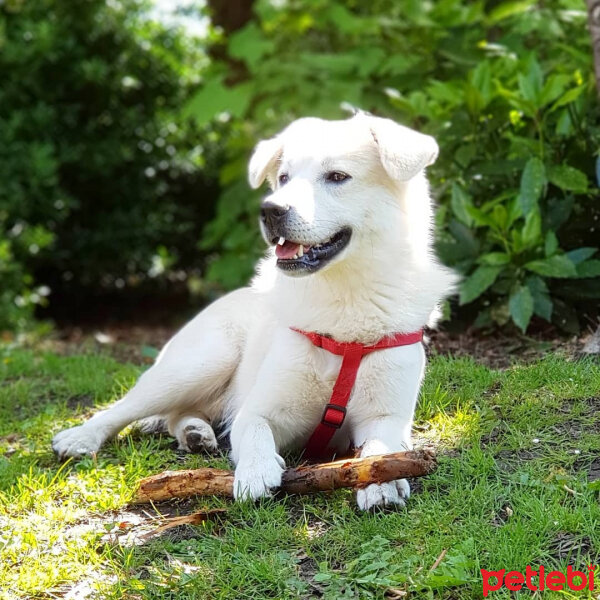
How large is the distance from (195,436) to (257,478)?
735mm

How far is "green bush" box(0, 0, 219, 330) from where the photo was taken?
8.07 meters

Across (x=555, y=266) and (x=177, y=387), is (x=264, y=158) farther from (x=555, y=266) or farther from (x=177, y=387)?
(x=555, y=266)

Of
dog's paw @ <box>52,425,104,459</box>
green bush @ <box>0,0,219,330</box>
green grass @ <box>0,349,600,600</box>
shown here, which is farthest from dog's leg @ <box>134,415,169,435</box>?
green bush @ <box>0,0,219,330</box>

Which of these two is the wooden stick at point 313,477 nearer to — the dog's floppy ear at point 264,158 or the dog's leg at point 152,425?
the dog's leg at point 152,425

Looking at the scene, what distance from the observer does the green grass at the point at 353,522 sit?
271 centimetres

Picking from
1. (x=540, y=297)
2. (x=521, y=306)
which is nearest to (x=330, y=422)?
(x=521, y=306)

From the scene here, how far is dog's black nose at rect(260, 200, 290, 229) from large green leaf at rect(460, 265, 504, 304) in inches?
73.1

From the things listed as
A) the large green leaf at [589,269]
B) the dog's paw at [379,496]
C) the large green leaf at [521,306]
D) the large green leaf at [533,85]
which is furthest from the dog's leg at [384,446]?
the large green leaf at [533,85]

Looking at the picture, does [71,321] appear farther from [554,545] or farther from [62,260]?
[554,545]

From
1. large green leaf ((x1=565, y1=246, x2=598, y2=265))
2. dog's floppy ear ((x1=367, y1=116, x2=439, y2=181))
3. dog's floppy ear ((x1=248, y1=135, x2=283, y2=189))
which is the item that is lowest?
large green leaf ((x1=565, y1=246, x2=598, y2=265))

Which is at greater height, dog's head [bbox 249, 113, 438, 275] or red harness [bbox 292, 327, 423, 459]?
dog's head [bbox 249, 113, 438, 275]

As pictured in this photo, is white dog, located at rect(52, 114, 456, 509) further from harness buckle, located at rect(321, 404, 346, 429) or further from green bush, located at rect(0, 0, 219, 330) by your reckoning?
green bush, located at rect(0, 0, 219, 330)

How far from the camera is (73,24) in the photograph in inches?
340

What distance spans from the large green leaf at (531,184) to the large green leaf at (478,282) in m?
0.36
